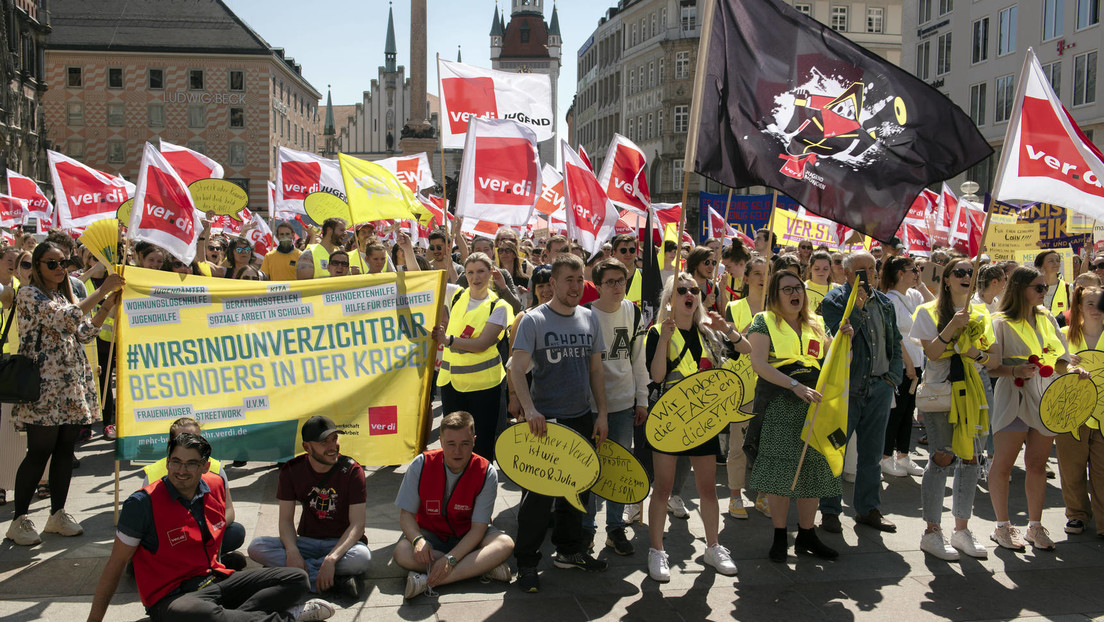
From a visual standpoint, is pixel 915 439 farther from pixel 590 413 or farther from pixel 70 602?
pixel 70 602

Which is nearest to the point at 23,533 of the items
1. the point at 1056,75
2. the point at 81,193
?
the point at 81,193

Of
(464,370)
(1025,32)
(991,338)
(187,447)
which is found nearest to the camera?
(187,447)

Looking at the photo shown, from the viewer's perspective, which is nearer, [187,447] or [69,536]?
[187,447]

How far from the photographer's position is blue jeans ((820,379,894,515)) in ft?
21.5

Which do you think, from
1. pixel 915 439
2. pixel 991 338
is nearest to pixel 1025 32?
pixel 915 439

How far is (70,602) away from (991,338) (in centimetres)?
577

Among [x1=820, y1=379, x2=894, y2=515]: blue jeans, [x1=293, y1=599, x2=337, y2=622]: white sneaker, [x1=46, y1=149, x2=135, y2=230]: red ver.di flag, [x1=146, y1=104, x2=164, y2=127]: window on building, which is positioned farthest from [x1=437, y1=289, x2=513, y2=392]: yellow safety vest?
[x1=146, y1=104, x2=164, y2=127]: window on building

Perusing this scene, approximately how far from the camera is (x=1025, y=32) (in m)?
36.0

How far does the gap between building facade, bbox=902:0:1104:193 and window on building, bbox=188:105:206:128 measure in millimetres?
50411

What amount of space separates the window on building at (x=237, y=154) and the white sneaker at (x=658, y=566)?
71.4m

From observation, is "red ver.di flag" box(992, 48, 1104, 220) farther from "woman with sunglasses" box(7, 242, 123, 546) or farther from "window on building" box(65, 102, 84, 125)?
"window on building" box(65, 102, 84, 125)

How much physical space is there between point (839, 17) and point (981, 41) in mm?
23275

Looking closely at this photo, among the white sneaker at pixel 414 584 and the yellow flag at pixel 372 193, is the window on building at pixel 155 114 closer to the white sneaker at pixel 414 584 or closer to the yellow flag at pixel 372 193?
the yellow flag at pixel 372 193

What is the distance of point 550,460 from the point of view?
5.44m
